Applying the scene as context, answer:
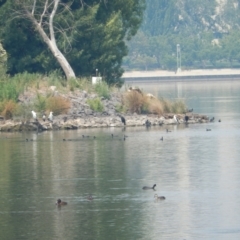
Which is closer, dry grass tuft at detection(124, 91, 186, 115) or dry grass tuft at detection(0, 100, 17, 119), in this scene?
dry grass tuft at detection(0, 100, 17, 119)

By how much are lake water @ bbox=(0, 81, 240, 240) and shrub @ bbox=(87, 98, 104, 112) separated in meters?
5.10

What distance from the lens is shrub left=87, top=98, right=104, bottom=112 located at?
2192 inches

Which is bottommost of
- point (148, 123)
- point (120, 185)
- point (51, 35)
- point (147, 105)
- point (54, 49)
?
point (120, 185)

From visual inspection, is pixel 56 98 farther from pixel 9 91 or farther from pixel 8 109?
pixel 8 109

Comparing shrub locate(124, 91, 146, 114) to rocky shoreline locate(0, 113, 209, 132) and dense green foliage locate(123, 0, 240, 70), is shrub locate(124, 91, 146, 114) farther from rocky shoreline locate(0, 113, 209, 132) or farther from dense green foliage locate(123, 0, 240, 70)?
dense green foliage locate(123, 0, 240, 70)

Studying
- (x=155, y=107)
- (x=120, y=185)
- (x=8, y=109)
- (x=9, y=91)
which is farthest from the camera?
(x=155, y=107)

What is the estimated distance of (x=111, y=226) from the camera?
2633cm

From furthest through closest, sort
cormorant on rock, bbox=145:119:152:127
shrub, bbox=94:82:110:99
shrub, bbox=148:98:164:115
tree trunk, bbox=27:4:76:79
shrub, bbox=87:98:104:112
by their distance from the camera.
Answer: tree trunk, bbox=27:4:76:79 < shrub, bbox=94:82:110:99 < shrub, bbox=148:98:164:115 < shrub, bbox=87:98:104:112 < cormorant on rock, bbox=145:119:152:127

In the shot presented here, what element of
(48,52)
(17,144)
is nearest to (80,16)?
(48,52)

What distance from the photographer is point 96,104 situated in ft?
183

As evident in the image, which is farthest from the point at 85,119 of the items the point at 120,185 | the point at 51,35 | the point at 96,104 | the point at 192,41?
the point at 192,41

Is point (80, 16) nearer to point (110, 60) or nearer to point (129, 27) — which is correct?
point (110, 60)

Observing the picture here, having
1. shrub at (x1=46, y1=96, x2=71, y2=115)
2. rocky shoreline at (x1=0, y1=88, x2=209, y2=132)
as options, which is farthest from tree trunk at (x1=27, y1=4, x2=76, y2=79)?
shrub at (x1=46, y1=96, x2=71, y2=115)

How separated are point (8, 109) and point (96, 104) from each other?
16.1ft
